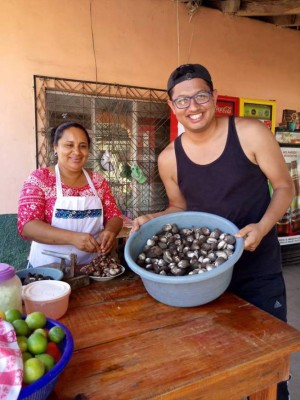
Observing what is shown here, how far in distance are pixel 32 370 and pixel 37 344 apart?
0.30 feet

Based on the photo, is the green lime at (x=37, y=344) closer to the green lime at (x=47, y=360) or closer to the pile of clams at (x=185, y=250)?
the green lime at (x=47, y=360)

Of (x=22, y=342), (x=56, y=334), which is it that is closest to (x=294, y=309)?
(x=56, y=334)

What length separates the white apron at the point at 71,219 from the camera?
6.94ft

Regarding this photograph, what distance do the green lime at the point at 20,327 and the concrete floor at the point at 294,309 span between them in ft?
6.84

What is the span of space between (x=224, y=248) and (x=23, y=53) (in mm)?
2852

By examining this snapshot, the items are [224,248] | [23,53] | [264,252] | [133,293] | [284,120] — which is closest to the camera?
[224,248]

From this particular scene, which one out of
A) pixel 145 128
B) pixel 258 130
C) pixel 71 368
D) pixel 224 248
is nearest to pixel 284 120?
pixel 145 128

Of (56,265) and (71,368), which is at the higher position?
(56,265)

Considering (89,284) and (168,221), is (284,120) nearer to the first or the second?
(168,221)

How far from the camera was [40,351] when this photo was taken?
83 centimetres

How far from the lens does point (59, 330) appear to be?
0.94m

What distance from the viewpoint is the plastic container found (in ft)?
4.07

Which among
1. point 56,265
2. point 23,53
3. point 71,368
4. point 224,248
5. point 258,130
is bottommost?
point 71,368

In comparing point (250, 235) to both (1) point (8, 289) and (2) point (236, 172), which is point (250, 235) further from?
(1) point (8, 289)
